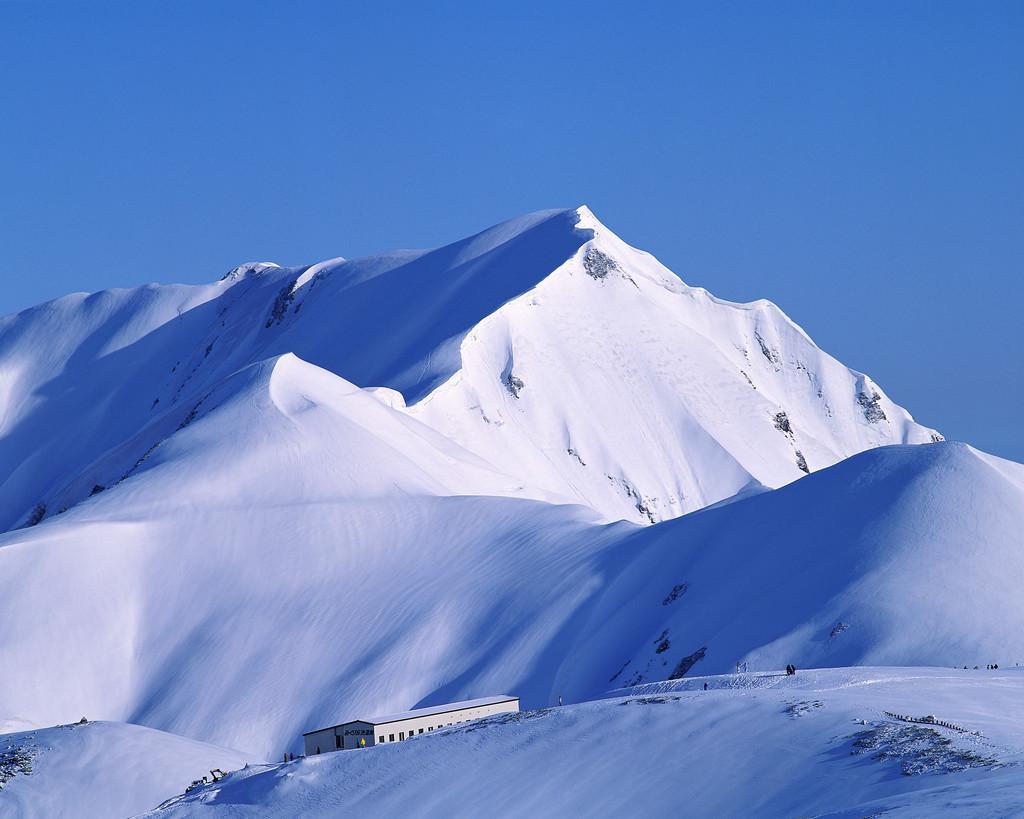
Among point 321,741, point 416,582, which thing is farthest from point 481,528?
point 321,741

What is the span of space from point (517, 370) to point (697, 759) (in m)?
98.3

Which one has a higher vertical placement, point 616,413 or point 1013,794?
point 616,413

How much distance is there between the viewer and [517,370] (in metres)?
143

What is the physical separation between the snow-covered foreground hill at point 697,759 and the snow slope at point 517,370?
67.0 metres

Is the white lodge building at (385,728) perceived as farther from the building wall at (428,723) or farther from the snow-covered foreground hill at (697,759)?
the snow-covered foreground hill at (697,759)

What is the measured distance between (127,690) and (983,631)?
139ft

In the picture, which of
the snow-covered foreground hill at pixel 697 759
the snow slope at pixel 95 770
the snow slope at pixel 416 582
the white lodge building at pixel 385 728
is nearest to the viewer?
the snow-covered foreground hill at pixel 697 759

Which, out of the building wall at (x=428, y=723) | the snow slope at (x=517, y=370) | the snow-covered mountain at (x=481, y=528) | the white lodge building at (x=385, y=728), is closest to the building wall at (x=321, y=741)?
the white lodge building at (x=385, y=728)

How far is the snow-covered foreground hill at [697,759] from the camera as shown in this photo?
4066 centimetres

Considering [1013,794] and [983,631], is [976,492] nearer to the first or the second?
[983,631]

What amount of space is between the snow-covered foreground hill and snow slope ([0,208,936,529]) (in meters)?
67.0

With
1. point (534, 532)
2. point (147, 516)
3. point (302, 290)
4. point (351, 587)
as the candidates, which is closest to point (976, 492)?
point (534, 532)

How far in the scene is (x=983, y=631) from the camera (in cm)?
6906

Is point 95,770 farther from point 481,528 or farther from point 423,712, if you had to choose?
point 481,528
